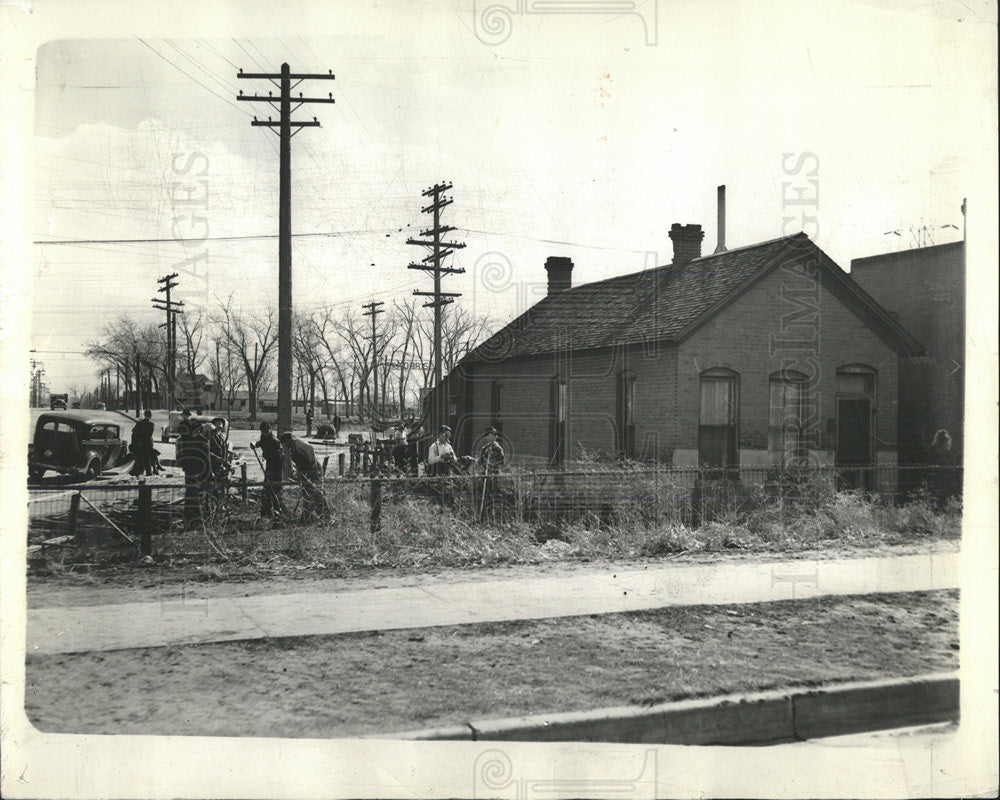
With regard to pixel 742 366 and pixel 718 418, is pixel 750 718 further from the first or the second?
pixel 742 366

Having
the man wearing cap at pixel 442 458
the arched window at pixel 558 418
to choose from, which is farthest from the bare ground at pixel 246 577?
the arched window at pixel 558 418

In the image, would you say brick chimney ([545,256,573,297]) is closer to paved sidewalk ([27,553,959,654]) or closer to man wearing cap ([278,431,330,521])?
man wearing cap ([278,431,330,521])

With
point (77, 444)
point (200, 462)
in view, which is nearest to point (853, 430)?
point (200, 462)

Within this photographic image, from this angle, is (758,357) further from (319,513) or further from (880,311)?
(319,513)

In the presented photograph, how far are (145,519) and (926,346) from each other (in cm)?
1696

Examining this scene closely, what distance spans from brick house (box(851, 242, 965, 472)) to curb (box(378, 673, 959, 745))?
1349 centimetres

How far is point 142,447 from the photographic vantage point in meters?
13.0

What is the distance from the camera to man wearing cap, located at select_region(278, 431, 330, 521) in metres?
10.7

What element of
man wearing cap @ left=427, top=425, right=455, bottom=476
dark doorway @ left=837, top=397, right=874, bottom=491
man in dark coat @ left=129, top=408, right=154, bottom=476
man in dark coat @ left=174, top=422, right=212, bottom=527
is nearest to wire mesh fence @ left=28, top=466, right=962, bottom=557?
man in dark coat @ left=174, top=422, right=212, bottom=527

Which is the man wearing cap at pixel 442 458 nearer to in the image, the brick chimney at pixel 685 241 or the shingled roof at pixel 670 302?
the shingled roof at pixel 670 302

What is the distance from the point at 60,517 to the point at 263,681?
6201 mm

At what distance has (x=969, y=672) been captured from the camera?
211 inches

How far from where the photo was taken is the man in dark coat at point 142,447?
12883mm

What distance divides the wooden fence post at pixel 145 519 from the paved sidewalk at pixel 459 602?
6.77 feet
